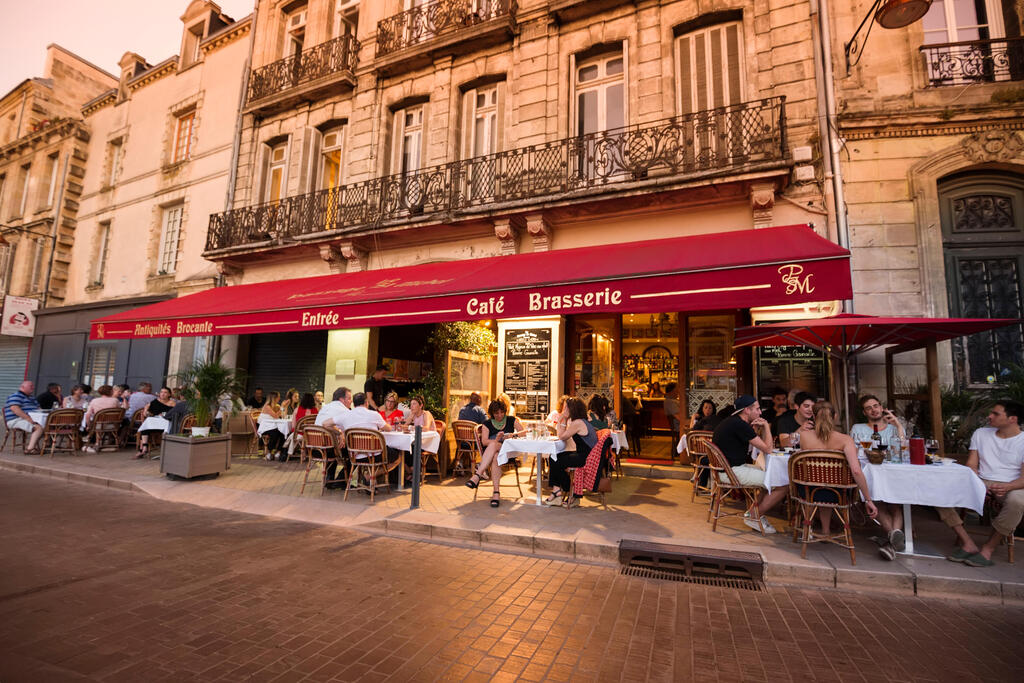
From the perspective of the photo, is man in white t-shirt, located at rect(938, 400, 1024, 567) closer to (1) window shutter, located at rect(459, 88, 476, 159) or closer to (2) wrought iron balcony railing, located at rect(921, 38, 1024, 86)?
(2) wrought iron balcony railing, located at rect(921, 38, 1024, 86)

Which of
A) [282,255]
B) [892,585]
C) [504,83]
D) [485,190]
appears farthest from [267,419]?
[892,585]

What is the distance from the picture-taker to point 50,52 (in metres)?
18.1

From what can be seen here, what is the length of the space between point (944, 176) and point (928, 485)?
17.8 feet

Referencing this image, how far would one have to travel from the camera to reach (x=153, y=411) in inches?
367

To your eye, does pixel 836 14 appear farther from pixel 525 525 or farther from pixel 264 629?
pixel 264 629

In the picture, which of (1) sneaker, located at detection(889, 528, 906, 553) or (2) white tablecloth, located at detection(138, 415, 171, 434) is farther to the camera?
(2) white tablecloth, located at detection(138, 415, 171, 434)

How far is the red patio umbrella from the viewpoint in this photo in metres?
4.85

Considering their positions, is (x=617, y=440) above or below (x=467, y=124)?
below

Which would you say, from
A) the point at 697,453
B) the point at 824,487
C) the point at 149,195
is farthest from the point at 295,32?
the point at 824,487

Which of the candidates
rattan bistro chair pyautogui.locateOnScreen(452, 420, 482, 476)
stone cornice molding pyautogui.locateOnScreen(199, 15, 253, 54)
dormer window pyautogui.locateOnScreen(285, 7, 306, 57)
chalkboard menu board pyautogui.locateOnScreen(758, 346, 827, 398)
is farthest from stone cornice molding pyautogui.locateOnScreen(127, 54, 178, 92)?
chalkboard menu board pyautogui.locateOnScreen(758, 346, 827, 398)

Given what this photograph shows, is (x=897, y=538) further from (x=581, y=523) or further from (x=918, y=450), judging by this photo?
(x=581, y=523)

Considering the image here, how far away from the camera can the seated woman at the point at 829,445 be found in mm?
4070

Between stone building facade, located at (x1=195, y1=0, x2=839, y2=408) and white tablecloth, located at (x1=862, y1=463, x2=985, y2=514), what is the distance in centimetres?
190

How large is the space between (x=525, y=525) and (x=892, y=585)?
3.12 metres
